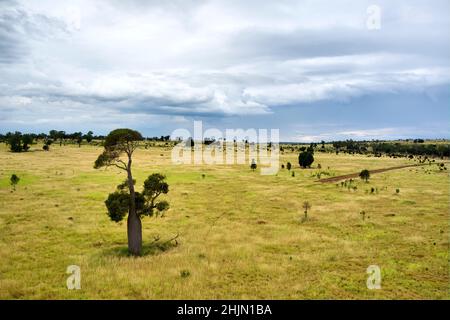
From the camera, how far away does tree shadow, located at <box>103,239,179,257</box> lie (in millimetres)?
27191

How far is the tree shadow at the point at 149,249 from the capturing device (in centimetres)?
2719

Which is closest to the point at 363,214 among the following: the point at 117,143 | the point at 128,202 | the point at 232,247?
the point at 232,247

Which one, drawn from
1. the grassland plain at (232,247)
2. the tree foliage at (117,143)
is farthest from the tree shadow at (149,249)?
the tree foliage at (117,143)

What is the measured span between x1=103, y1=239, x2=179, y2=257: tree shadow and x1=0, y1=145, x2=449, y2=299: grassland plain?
15 cm

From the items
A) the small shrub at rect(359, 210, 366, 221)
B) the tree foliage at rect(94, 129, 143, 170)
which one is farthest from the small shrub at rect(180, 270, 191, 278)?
the small shrub at rect(359, 210, 366, 221)

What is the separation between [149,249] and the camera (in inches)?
1128

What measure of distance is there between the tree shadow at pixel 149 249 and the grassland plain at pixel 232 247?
15 cm

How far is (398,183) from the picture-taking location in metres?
72.6

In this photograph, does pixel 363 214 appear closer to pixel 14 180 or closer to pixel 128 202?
pixel 128 202

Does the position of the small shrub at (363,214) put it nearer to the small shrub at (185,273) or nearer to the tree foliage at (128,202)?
the tree foliage at (128,202)

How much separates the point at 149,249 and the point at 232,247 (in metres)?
6.49

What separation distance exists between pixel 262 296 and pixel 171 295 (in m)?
4.88

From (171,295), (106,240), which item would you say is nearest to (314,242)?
(171,295)

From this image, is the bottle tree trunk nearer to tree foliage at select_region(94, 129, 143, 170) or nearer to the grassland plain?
the grassland plain
